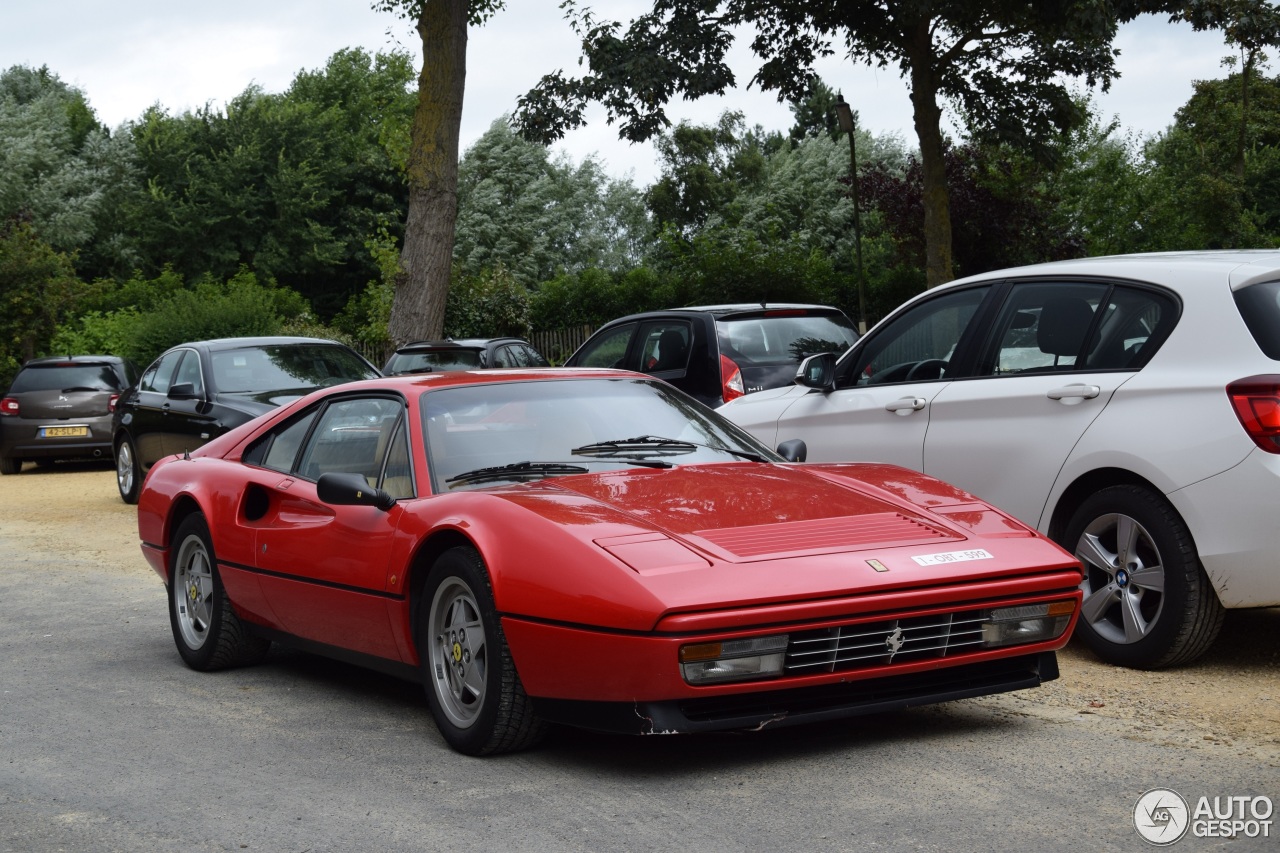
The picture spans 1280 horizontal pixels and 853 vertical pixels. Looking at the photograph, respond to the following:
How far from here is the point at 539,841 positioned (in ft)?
13.5

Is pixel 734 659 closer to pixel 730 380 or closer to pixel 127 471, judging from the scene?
pixel 730 380

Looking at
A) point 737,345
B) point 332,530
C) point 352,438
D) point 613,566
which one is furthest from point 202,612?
point 737,345

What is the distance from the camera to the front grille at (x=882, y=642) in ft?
15.2

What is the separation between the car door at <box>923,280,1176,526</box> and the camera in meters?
6.54

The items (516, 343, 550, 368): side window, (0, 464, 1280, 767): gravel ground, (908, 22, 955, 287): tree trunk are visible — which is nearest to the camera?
(0, 464, 1280, 767): gravel ground

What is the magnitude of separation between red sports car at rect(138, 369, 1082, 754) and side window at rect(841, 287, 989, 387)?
155 centimetres

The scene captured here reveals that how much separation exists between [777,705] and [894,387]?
3314 mm

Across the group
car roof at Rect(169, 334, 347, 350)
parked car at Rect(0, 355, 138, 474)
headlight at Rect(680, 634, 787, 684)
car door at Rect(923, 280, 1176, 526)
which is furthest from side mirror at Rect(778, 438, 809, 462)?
parked car at Rect(0, 355, 138, 474)

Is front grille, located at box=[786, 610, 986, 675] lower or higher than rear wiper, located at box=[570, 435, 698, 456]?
lower

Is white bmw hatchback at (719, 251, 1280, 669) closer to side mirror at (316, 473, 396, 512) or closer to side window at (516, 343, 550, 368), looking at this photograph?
side mirror at (316, 473, 396, 512)

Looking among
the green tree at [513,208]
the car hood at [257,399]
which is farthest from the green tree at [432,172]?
the green tree at [513,208]

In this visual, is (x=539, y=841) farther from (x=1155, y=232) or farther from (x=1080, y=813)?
(x=1155, y=232)

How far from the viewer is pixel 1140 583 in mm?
6227

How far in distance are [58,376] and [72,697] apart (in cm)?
1601
